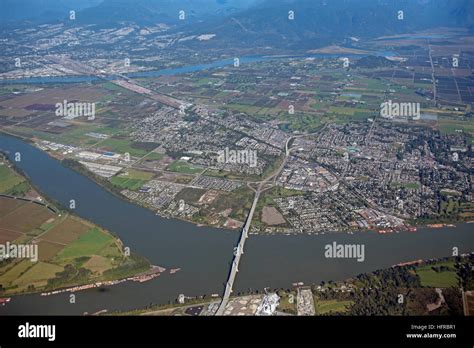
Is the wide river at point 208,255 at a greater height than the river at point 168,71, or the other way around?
the river at point 168,71

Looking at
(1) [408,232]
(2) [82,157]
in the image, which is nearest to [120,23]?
(2) [82,157]

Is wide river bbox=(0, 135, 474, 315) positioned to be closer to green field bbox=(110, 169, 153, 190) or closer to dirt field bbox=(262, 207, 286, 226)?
dirt field bbox=(262, 207, 286, 226)

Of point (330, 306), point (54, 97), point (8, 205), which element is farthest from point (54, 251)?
point (54, 97)

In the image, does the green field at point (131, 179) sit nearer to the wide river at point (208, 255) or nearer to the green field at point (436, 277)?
the wide river at point (208, 255)

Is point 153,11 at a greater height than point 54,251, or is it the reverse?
point 153,11

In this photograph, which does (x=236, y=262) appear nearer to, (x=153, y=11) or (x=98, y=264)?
(x=98, y=264)

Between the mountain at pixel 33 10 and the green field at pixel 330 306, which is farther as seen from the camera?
the mountain at pixel 33 10

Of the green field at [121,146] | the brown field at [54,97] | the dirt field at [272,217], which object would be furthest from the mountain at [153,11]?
the dirt field at [272,217]
